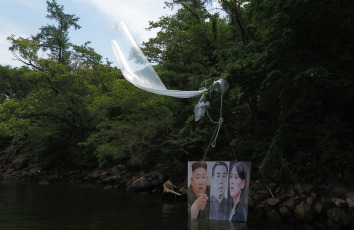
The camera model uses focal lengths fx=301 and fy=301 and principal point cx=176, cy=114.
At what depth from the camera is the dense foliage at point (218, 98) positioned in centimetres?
705

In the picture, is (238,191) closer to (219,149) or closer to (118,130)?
(219,149)

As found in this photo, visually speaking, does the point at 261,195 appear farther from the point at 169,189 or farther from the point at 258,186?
the point at 169,189

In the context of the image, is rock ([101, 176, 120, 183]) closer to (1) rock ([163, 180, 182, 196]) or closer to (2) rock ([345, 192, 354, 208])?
(1) rock ([163, 180, 182, 196])

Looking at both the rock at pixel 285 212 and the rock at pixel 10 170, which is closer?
the rock at pixel 285 212

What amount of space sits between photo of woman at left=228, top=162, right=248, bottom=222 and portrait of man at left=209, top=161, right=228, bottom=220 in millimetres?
110

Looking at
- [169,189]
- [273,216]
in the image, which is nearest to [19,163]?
[169,189]

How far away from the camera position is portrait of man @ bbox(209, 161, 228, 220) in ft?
18.3

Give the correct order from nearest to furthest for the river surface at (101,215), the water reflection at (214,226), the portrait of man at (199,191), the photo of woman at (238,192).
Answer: the photo of woman at (238,192)
the portrait of man at (199,191)
the water reflection at (214,226)
the river surface at (101,215)

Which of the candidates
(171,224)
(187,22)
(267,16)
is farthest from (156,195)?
(187,22)

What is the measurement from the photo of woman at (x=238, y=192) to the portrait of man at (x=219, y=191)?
4.3 inches

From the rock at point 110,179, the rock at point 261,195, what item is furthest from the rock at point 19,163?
the rock at point 261,195

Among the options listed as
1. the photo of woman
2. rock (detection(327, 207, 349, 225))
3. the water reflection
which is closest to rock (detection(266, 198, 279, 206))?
rock (detection(327, 207, 349, 225))

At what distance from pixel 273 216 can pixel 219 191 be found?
2.93 m

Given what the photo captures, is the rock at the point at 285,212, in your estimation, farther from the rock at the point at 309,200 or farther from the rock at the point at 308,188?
the rock at the point at 308,188
